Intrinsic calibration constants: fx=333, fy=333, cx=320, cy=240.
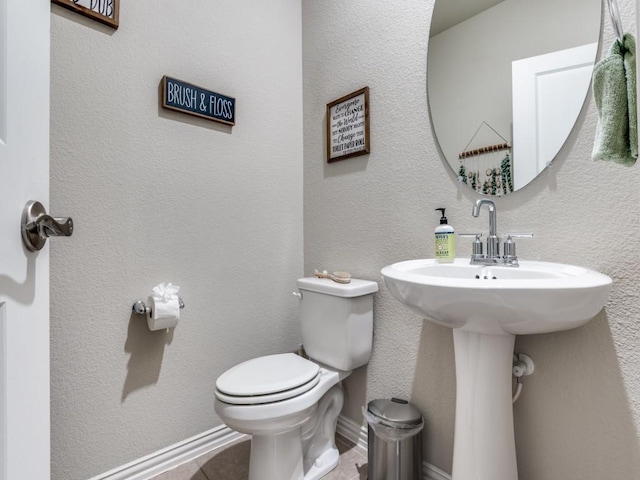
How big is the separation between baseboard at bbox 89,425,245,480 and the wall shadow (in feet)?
0.90

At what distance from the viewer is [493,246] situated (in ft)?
3.59

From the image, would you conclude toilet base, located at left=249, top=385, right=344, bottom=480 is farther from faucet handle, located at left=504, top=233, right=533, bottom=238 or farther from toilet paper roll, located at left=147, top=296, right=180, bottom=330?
faucet handle, located at left=504, top=233, right=533, bottom=238

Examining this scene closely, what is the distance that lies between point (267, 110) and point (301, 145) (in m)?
0.27

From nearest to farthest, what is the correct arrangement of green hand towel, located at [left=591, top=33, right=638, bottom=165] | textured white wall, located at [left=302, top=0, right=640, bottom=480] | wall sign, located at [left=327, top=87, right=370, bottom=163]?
green hand towel, located at [left=591, top=33, right=638, bottom=165]
textured white wall, located at [left=302, top=0, right=640, bottom=480]
wall sign, located at [left=327, top=87, right=370, bottom=163]

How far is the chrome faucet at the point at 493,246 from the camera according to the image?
3.44 feet

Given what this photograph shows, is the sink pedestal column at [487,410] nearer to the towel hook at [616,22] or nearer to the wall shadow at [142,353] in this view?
the towel hook at [616,22]

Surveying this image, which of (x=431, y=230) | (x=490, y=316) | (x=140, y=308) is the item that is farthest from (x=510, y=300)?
(x=140, y=308)

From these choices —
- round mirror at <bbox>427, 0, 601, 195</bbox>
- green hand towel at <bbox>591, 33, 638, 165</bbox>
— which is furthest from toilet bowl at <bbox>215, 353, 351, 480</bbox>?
green hand towel at <bbox>591, 33, 638, 165</bbox>

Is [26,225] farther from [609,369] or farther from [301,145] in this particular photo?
Result: [301,145]

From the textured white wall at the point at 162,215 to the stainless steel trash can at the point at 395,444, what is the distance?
2.41 feet

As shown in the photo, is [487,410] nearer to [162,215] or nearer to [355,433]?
[355,433]

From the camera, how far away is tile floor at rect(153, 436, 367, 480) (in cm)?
137

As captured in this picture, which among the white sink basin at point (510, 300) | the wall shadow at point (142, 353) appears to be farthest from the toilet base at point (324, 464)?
the white sink basin at point (510, 300)

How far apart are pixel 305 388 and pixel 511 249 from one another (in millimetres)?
850
